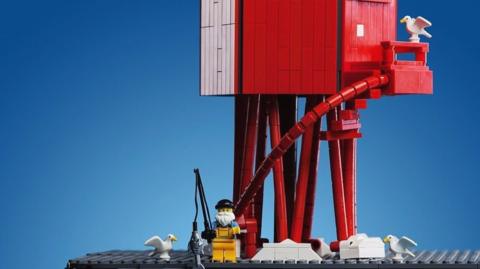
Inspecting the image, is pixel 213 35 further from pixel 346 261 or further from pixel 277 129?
pixel 346 261

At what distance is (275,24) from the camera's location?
92.5ft

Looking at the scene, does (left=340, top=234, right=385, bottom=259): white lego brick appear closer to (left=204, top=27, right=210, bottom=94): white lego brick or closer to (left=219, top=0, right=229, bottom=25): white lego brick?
(left=204, top=27, right=210, bottom=94): white lego brick

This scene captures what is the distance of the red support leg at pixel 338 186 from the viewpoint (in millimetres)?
28609

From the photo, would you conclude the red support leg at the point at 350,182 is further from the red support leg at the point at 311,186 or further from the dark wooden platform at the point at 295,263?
the dark wooden platform at the point at 295,263

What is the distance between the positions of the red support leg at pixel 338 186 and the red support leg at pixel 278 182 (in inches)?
31.7

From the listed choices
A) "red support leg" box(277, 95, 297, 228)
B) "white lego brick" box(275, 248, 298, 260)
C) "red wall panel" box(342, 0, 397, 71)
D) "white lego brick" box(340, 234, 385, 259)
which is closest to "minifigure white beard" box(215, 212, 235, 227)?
Answer: "white lego brick" box(275, 248, 298, 260)

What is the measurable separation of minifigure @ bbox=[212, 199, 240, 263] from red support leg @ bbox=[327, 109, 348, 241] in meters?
1.82

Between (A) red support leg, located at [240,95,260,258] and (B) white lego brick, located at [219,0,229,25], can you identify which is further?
(A) red support leg, located at [240,95,260,258]

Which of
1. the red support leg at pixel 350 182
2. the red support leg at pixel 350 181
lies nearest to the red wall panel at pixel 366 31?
the red support leg at pixel 350 181

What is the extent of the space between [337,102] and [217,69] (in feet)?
7.26

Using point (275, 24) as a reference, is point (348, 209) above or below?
below

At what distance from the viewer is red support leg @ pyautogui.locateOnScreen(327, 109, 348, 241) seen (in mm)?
28609

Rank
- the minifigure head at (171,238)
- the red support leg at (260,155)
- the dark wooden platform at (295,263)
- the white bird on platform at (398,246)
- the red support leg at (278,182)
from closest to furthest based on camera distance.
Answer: the dark wooden platform at (295,263) → the white bird on platform at (398,246) → the minifigure head at (171,238) → the red support leg at (278,182) → the red support leg at (260,155)

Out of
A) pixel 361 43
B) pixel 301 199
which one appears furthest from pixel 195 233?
pixel 361 43
